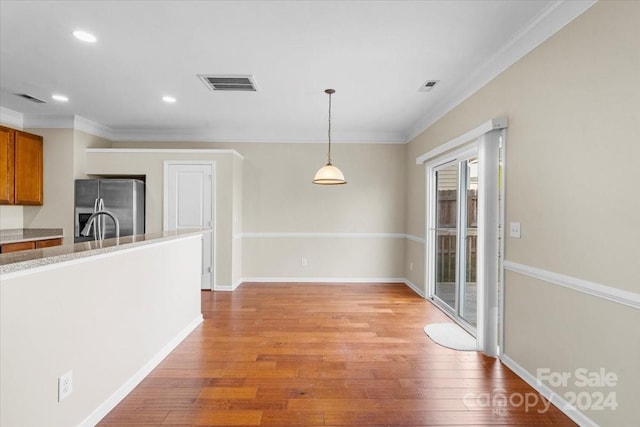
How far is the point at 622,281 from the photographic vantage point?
174 centimetres

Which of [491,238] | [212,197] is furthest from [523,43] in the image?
[212,197]

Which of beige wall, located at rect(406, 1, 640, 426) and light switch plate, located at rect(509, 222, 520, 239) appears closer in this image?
beige wall, located at rect(406, 1, 640, 426)

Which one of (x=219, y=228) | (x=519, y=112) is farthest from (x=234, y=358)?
(x=519, y=112)

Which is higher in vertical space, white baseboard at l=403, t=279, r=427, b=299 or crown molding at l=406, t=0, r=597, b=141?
crown molding at l=406, t=0, r=597, b=141

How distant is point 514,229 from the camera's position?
2699mm

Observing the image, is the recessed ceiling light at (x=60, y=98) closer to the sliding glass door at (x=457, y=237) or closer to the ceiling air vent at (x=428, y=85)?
the ceiling air vent at (x=428, y=85)

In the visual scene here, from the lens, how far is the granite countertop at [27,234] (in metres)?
3.91

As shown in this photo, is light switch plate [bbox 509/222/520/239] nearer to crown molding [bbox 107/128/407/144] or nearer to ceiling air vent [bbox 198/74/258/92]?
ceiling air vent [bbox 198/74/258/92]

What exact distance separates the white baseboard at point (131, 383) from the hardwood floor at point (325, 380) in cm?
5

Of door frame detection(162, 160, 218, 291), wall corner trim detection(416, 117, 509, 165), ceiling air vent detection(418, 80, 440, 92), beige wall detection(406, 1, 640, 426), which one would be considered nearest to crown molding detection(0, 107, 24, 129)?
door frame detection(162, 160, 218, 291)

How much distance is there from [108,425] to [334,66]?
3.28 metres

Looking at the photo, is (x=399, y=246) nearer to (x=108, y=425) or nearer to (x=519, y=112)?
(x=519, y=112)

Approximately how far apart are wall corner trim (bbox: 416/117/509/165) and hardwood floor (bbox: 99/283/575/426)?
2.03m

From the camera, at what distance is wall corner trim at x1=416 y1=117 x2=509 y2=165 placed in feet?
9.29
